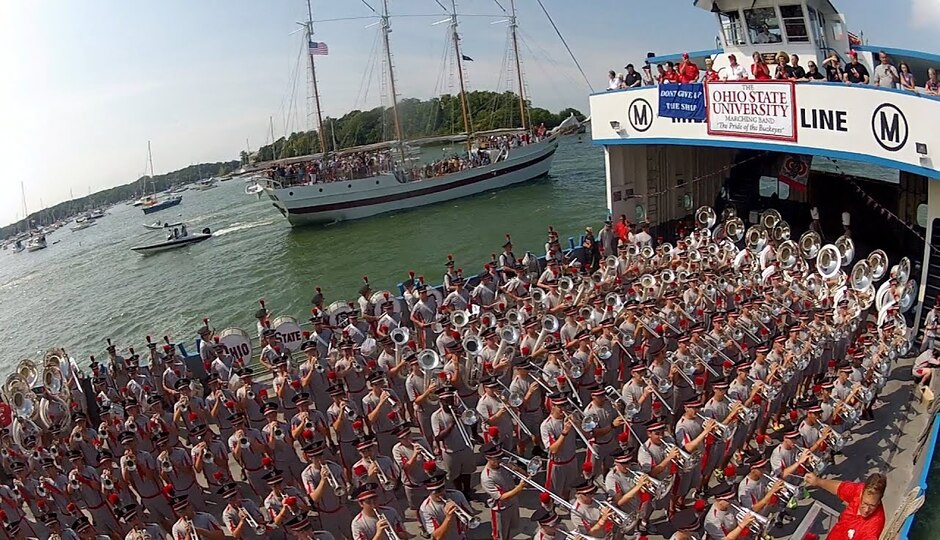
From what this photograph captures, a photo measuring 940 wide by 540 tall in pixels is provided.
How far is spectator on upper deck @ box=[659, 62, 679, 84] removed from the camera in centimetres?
1545

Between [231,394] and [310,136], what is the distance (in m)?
83.1

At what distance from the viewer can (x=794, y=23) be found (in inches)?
604

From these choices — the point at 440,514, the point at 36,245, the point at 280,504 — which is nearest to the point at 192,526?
the point at 280,504

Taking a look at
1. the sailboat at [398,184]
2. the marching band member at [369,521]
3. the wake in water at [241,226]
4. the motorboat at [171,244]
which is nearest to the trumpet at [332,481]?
the marching band member at [369,521]

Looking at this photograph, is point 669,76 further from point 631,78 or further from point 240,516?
point 240,516

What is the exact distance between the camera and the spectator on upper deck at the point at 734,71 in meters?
15.3

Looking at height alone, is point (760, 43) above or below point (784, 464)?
above

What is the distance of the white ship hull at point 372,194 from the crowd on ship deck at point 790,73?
2719cm

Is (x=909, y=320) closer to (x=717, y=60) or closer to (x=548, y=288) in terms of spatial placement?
(x=548, y=288)

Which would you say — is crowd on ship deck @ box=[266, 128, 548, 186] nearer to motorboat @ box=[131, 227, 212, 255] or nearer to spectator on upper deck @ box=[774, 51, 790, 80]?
motorboat @ box=[131, 227, 212, 255]

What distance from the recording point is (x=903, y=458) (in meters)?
8.47

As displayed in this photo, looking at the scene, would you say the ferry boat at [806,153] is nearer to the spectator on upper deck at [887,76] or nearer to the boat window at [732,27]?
the boat window at [732,27]

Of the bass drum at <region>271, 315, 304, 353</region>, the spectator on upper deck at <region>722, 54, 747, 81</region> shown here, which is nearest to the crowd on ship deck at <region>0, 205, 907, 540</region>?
the bass drum at <region>271, 315, 304, 353</region>

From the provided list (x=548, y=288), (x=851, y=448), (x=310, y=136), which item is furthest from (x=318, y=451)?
(x=310, y=136)
